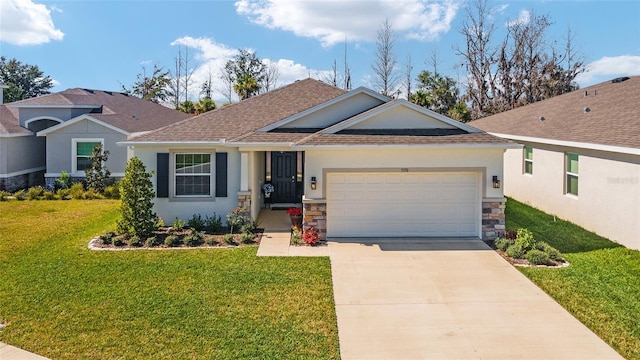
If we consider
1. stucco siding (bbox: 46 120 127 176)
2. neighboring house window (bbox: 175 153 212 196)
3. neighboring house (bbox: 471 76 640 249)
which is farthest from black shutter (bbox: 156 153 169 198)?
neighboring house (bbox: 471 76 640 249)

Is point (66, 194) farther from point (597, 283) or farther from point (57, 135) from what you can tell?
point (597, 283)

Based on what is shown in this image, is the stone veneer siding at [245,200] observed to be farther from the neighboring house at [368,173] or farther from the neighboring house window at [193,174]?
the neighboring house window at [193,174]

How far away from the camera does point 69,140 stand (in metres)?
19.1

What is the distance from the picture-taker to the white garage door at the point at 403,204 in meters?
11.2

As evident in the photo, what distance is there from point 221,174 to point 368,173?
4376mm

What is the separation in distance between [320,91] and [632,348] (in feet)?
41.9

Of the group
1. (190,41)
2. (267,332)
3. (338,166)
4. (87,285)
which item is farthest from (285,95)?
(190,41)

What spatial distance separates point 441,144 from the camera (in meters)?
10.8

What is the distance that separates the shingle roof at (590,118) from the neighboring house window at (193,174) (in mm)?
10771

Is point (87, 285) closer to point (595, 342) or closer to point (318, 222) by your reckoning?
point (318, 222)

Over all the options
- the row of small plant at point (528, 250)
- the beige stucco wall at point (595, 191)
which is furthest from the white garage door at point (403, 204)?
the beige stucco wall at point (595, 191)

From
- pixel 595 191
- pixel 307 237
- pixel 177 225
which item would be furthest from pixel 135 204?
pixel 595 191

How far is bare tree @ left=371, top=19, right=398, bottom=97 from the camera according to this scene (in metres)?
35.6

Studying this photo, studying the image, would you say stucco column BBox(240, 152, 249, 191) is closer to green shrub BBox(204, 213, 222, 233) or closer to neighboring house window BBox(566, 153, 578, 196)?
green shrub BBox(204, 213, 222, 233)
